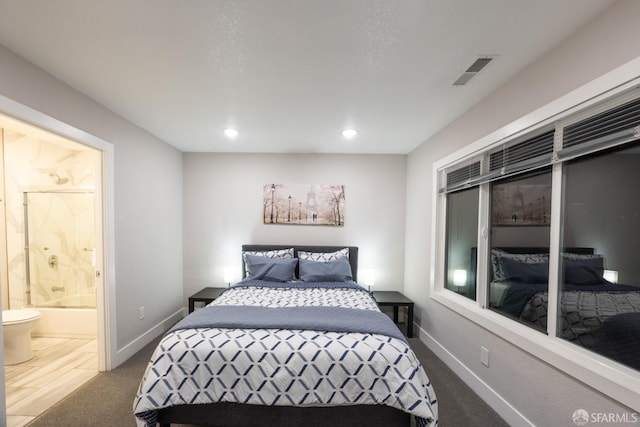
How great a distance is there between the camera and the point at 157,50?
5.30 feet

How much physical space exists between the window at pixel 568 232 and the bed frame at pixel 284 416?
104 cm

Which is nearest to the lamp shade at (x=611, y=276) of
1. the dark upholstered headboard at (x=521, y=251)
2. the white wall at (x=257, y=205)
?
the dark upholstered headboard at (x=521, y=251)

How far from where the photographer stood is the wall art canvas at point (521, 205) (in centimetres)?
181

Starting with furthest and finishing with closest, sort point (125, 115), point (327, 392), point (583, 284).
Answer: point (125, 115), point (327, 392), point (583, 284)

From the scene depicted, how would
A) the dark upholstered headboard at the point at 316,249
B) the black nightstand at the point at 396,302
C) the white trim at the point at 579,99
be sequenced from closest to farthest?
1. the white trim at the point at 579,99
2. the black nightstand at the point at 396,302
3. the dark upholstered headboard at the point at 316,249

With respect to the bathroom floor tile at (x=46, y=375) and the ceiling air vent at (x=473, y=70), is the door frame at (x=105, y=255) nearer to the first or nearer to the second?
the bathroom floor tile at (x=46, y=375)

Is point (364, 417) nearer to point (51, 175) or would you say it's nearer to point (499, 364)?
point (499, 364)

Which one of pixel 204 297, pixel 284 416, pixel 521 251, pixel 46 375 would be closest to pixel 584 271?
pixel 521 251

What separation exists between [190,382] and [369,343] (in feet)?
3.87

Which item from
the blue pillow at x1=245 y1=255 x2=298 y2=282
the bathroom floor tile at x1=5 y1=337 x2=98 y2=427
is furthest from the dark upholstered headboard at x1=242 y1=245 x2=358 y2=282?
the bathroom floor tile at x1=5 y1=337 x2=98 y2=427

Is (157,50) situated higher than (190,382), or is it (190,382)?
(157,50)

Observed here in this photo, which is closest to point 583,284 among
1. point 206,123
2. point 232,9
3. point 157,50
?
point 232,9

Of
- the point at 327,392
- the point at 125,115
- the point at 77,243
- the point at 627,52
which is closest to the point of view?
the point at 627,52

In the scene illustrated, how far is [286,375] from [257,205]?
2649 millimetres
